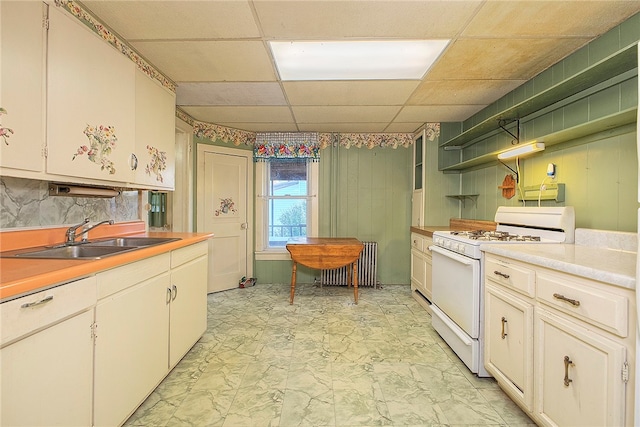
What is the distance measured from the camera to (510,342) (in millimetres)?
1531

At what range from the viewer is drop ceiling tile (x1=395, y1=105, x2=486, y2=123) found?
294 cm

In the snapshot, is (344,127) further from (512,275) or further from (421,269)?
(512,275)

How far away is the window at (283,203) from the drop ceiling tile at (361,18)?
2375mm

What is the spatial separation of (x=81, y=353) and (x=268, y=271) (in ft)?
9.79

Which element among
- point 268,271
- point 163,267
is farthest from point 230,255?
point 163,267

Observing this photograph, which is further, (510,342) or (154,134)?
(154,134)

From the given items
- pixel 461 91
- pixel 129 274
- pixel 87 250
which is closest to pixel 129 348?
pixel 129 274

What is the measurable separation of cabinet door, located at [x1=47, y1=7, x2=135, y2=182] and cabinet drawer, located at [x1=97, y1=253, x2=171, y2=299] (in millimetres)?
560

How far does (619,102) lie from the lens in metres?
1.57

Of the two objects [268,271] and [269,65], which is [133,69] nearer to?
[269,65]

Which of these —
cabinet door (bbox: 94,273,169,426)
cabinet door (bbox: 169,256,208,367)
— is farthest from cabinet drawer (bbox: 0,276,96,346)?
cabinet door (bbox: 169,256,208,367)

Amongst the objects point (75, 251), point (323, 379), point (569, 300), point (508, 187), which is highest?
point (508, 187)

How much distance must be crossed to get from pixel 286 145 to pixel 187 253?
7.77ft

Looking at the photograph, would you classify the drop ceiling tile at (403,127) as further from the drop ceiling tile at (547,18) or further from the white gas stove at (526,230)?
the drop ceiling tile at (547,18)
